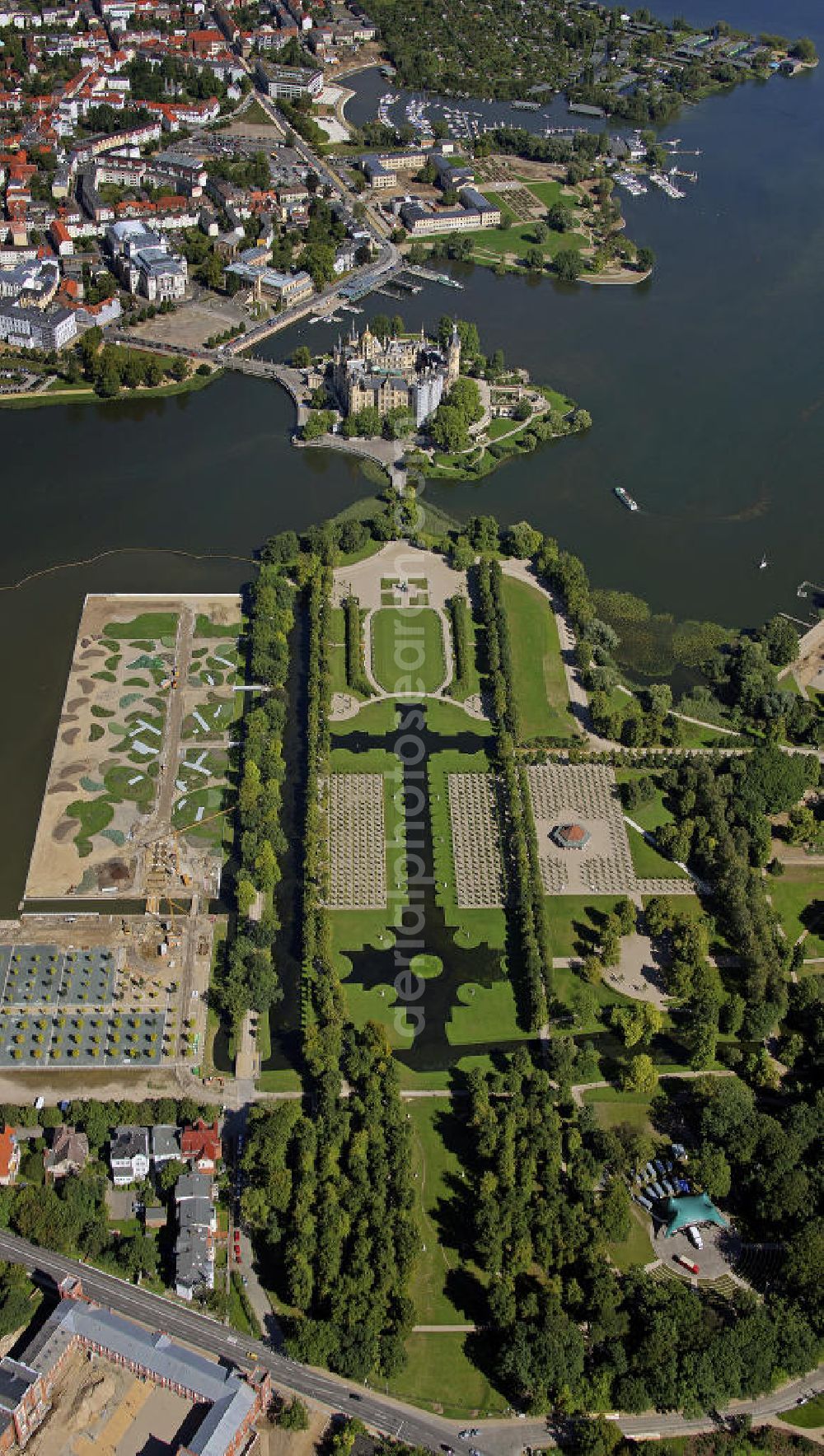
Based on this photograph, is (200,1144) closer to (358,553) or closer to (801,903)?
(801,903)

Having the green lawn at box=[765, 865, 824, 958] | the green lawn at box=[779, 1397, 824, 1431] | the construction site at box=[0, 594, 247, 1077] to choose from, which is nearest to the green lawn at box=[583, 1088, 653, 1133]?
the green lawn at box=[779, 1397, 824, 1431]

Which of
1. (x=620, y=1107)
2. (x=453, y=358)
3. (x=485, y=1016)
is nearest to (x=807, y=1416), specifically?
(x=620, y=1107)

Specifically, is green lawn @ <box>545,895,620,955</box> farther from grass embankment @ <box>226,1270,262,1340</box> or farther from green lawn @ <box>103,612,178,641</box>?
green lawn @ <box>103,612,178,641</box>

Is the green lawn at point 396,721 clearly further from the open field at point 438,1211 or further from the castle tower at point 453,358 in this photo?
the castle tower at point 453,358

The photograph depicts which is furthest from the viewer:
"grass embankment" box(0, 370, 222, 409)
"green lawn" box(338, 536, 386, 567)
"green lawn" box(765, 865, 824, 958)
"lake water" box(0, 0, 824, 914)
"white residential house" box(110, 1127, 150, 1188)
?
Result: "grass embankment" box(0, 370, 222, 409)

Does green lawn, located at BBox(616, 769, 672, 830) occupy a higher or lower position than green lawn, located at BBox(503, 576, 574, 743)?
lower

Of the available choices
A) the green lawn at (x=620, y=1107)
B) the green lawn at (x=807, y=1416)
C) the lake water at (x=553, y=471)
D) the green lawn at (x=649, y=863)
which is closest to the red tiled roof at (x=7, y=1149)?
the lake water at (x=553, y=471)
